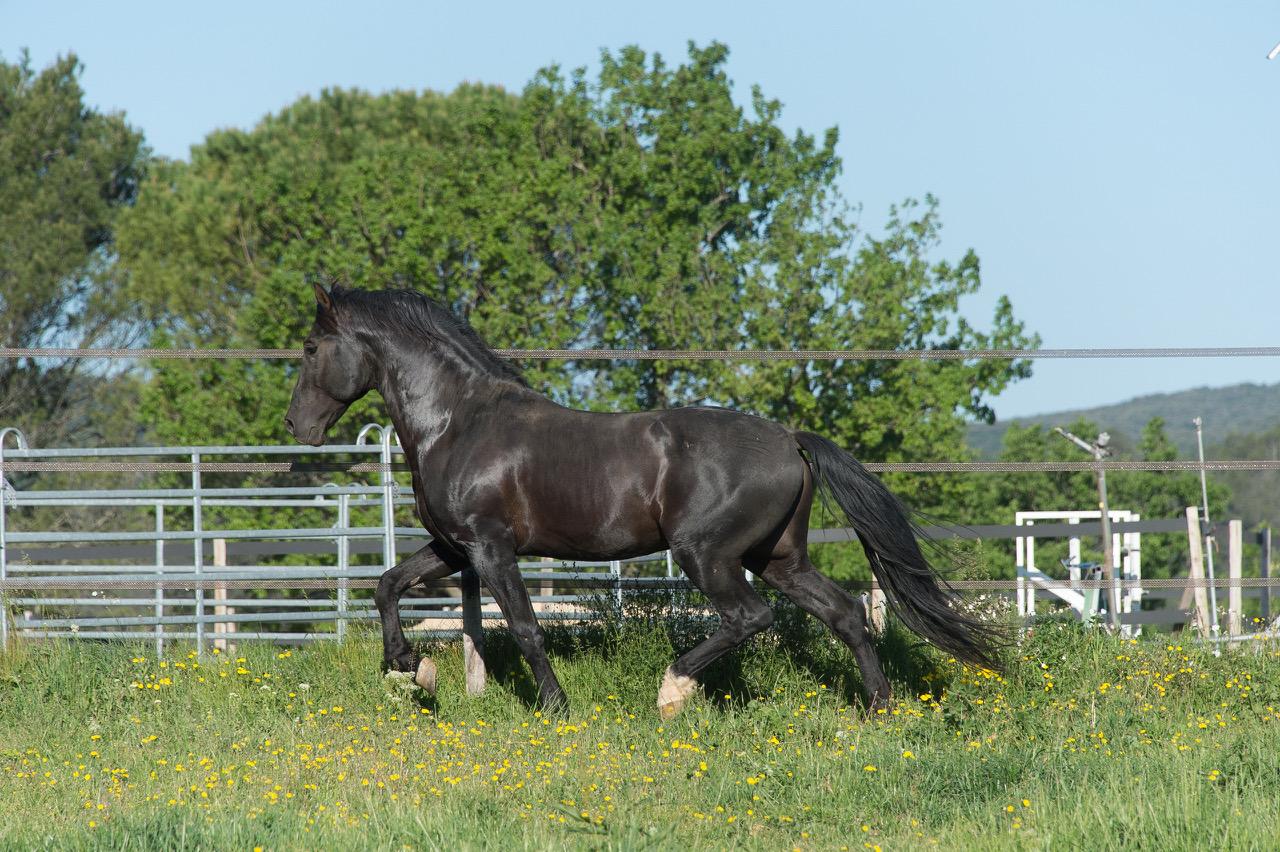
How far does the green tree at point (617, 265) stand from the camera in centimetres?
2306

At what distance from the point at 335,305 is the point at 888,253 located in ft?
62.5

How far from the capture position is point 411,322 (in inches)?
253

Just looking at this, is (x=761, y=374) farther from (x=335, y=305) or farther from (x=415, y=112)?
(x=335, y=305)

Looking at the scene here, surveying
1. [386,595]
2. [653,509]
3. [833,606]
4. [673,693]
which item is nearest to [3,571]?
[386,595]

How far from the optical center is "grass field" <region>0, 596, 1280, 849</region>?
3873 mm

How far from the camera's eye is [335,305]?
643 cm

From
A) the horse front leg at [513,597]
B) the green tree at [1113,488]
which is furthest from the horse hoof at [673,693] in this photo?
the green tree at [1113,488]

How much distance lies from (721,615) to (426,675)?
4.83 ft

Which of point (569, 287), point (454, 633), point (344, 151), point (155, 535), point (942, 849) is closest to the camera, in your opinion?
point (942, 849)

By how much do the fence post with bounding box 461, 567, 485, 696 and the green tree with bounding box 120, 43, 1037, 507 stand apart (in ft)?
51.6

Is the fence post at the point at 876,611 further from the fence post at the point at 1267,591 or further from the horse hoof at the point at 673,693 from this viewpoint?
the fence post at the point at 1267,591

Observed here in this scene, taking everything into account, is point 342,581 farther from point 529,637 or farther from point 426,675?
point 529,637

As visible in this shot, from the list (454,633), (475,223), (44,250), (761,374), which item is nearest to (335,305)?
(454,633)

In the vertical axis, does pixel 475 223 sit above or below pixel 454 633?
above
